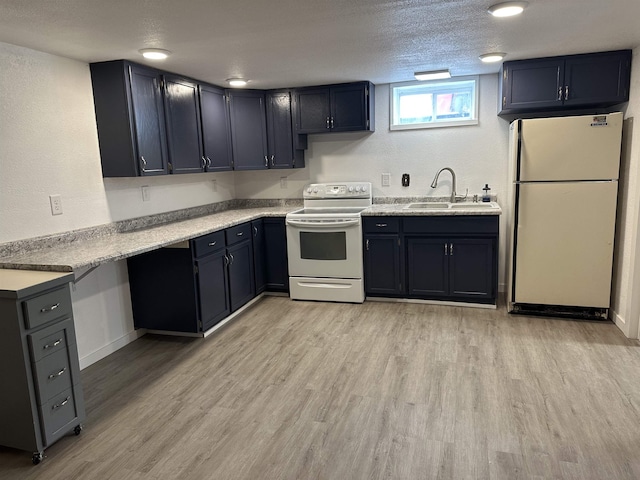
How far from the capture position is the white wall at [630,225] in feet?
10.6

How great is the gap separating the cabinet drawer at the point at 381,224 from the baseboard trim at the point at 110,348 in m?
2.15

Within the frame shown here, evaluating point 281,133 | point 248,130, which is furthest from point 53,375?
point 281,133

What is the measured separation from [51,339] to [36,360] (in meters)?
0.11

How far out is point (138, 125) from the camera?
10.6 ft

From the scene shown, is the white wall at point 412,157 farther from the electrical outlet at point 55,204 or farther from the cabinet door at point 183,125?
the electrical outlet at point 55,204

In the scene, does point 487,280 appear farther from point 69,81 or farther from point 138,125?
point 69,81

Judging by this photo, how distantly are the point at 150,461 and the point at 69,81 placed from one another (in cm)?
249

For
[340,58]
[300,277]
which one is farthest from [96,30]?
[300,277]

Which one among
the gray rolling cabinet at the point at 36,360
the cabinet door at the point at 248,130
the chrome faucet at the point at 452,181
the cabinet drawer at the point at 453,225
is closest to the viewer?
the gray rolling cabinet at the point at 36,360

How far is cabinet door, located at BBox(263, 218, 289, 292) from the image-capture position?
14.6 feet

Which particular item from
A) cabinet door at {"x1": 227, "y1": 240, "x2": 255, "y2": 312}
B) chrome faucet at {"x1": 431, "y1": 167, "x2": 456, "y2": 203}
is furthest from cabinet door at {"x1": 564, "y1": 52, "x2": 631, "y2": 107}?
cabinet door at {"x1": 227, "y1": 240, "x2": 255, "y2": 312}

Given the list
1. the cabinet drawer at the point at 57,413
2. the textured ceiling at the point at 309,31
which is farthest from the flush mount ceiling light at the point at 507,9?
the cabinet drawer at the point at 57,413

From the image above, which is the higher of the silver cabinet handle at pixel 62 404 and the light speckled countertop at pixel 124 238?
the light speckled countertop at pixel 124 238

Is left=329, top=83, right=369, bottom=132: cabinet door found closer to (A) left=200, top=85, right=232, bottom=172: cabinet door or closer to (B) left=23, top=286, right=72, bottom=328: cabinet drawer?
(A) left=200, top=85, right=232, bottom=172: cabinet door
